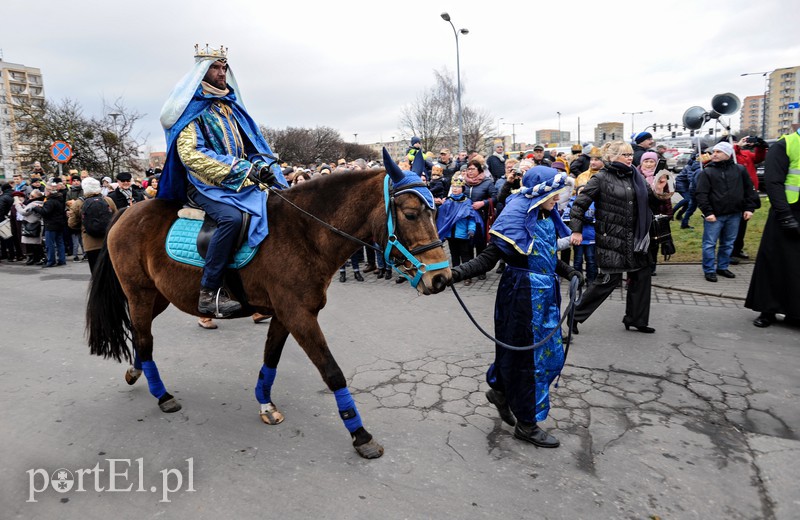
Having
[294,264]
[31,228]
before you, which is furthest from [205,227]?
[31,228]

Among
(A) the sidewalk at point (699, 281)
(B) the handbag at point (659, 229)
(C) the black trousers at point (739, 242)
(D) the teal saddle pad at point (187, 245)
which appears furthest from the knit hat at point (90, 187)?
(C) the black trousers at point (739, 242)

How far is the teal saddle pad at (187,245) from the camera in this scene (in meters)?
3.81

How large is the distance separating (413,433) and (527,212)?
188cm

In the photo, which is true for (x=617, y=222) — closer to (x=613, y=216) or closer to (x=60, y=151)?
(x=613, y=216)

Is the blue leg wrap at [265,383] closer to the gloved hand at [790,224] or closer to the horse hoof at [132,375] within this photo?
the horse hoof at [132,375]

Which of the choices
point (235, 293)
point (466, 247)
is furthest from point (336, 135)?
point (235, 293)

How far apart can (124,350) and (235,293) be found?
1.83 metres

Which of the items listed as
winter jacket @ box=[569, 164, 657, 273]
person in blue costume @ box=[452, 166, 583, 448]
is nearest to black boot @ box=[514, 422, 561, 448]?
person in blue costume @ box=[452, 166, 583, 448]

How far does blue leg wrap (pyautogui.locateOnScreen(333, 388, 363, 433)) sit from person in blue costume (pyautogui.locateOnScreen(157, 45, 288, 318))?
1.06 m

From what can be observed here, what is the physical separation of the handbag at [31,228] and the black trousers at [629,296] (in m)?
14.3

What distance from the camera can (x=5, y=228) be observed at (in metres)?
14.2

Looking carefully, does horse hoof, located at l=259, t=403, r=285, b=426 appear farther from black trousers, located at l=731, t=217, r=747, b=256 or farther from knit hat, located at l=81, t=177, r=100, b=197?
black trousers, located at l=731, t=217, r=747, b=256

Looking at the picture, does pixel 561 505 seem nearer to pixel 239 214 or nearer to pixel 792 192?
pixel 239 214

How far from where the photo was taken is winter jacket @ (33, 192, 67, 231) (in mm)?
12797
